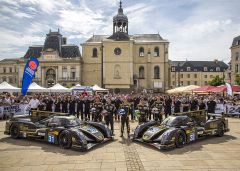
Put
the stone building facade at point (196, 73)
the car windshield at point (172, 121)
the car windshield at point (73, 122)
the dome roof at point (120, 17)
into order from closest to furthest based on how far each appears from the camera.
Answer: the car windshield at point (73, 122)
the car windshield at point (172, 121)
the dome roof at point (120, 17)
the stone building facade at point (196, 73)

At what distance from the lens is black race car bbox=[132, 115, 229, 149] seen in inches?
450

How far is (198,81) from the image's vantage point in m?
95.6

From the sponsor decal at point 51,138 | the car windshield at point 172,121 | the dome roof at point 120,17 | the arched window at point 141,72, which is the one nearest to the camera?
the sponsor decal at point 51,138

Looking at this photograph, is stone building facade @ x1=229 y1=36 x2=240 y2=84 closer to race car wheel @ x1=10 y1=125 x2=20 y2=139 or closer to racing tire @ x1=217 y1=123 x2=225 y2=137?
racing tire @ x1=217 y1=123 x2=225 y2=137

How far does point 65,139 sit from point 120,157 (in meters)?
2.73

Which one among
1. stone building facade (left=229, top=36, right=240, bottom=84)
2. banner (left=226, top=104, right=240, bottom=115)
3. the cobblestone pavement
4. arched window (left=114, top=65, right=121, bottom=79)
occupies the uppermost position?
stone building facade (left=229, top=36, right=240, bottom=84)

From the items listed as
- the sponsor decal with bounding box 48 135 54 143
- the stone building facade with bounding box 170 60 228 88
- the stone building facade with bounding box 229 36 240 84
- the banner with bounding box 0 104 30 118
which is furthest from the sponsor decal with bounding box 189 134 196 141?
the stone building facade with bounding box 170 60 228 88

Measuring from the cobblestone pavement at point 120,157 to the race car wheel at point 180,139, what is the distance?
0.77 ft

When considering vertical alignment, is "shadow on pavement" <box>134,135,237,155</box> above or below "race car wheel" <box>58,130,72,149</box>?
below

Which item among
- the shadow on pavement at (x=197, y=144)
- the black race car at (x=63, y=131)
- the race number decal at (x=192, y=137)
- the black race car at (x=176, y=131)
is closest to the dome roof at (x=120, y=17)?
the black race car at (x=176, y=131)

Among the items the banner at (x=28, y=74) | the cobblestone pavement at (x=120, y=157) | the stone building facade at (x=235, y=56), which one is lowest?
the cobblestone pavement at (x=120, y=157)

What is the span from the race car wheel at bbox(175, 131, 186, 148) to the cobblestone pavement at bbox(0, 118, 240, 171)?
0.77ft

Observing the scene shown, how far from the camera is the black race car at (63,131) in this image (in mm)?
11395

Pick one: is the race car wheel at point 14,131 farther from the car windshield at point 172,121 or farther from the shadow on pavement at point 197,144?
the car windshield at point 172,121
